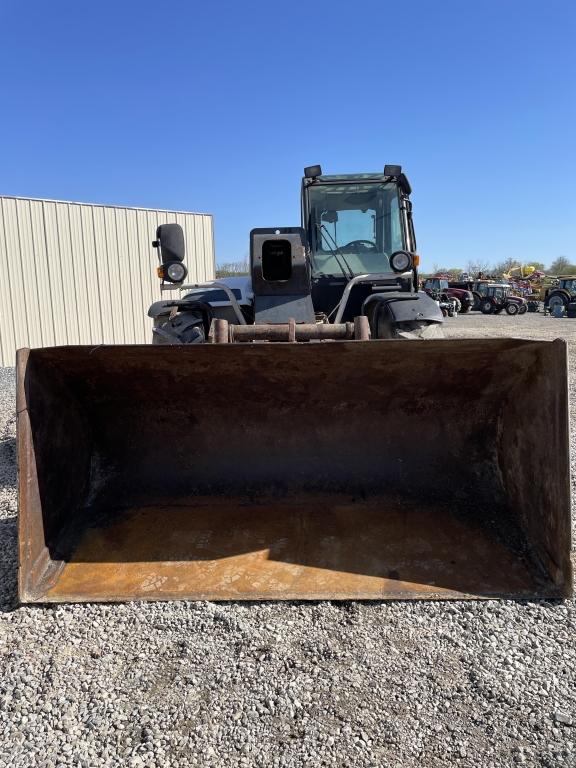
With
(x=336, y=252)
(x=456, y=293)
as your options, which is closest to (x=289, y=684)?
(x=336, y=252)

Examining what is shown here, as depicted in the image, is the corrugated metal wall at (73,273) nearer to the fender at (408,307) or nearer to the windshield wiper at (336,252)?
the windshield wiper at (336,252)

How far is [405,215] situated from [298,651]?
3958mm

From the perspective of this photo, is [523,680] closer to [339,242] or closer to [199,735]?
[199,735]

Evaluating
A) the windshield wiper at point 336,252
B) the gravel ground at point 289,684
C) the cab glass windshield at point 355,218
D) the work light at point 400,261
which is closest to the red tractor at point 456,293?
the cab glass windshield at point 355,218

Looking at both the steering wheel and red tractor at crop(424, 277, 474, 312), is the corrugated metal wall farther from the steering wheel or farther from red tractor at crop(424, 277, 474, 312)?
red tractor at crop(424, 277, 474, 312)

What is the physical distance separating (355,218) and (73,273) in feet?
25.7

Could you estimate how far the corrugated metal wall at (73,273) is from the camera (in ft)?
34.5

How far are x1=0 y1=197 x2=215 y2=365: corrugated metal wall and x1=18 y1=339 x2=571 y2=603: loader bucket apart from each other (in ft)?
28.4

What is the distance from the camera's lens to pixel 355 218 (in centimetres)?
514

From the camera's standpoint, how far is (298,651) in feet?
6.68

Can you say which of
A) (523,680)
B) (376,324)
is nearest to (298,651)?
(523,680)

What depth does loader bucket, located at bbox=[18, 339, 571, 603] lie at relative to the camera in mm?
2404

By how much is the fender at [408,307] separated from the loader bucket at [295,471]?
681mm

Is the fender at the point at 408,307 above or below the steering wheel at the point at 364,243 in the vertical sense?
below
